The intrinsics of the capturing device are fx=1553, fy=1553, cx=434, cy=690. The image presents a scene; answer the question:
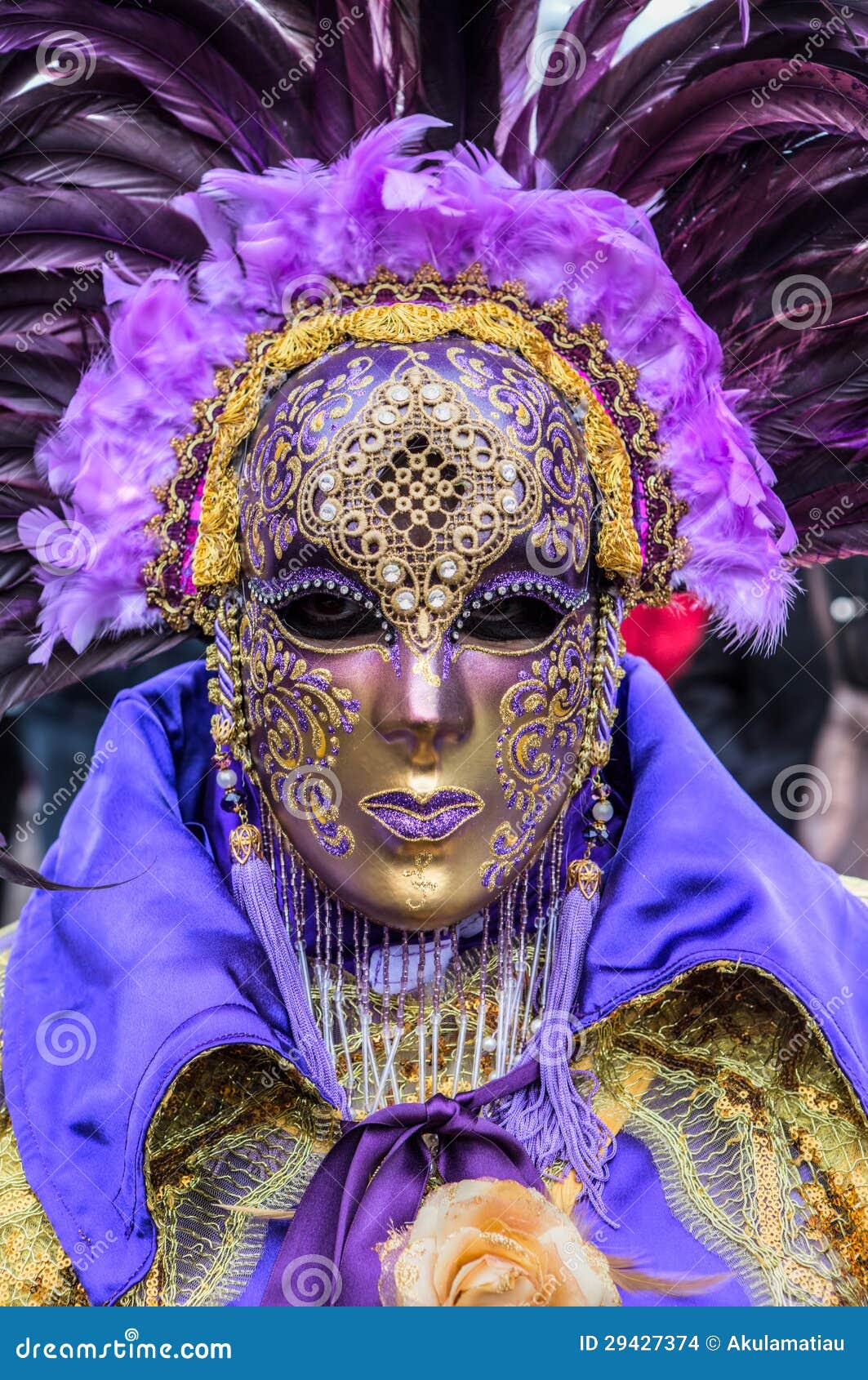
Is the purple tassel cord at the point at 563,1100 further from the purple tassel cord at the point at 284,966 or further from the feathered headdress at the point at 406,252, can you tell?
the feathered headdress at the point at 406,252

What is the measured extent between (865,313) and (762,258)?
17 cm

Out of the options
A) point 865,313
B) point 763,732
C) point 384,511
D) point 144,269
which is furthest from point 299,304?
point 763,732

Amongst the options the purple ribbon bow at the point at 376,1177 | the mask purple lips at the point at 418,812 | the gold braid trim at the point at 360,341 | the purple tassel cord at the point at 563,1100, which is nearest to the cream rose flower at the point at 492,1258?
the purple ribbon bow at the point at 376,1177

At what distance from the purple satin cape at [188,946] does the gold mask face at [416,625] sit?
0.21m

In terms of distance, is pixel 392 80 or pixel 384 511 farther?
pixel 392 80

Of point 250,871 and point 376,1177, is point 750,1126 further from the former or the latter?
point 250,871

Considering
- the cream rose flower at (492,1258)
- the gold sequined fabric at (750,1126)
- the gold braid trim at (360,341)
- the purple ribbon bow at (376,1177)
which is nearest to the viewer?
the cream rose flower at (492,1258)

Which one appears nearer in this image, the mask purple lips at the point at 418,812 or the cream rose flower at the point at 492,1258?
the cream rose flower at the point at 492,1258

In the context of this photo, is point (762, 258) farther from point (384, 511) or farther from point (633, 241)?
point (384, 511)

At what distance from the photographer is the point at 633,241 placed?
7.20 feet

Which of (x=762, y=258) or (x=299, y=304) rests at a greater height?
(x=762, y=258)

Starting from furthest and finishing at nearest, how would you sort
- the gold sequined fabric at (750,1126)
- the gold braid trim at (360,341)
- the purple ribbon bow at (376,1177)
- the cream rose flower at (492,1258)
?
the gold braid trim at (360,341), the gold sequined fabric at (750,1126), the purple ribbon bow at (376,1177), the cream rose flower at (492,1258)

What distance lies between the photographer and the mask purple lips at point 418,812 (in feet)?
6.51

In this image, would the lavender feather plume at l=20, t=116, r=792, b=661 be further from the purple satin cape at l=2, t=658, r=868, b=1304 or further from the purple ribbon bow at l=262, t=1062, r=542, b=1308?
the purple ribbon bow at l=262, t=1062, r=542, b=1308
